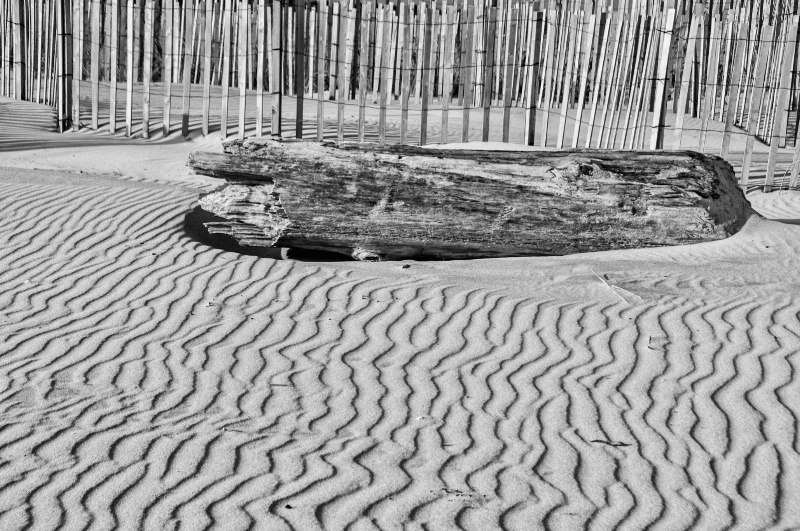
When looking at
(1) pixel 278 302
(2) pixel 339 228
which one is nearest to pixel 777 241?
(2) pixel 339 228

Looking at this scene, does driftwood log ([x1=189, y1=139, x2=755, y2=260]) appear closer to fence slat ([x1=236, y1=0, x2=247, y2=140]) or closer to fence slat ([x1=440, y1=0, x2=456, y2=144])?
fence slat ([x1=440, y1=0, x2=456, y2=144])

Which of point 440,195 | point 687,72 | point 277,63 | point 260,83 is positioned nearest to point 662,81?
point 687,72

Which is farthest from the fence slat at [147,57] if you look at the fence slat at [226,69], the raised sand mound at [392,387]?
the raised sand mound at [392,387]

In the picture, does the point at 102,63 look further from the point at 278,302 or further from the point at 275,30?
the point at 278,302

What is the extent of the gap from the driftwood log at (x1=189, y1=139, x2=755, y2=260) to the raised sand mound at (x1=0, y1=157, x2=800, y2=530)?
219 mm

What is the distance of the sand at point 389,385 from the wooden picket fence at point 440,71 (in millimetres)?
3763

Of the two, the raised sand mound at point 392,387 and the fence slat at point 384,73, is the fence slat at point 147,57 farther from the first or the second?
the raised sand mound at point 392,387

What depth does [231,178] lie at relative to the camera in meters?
6.80

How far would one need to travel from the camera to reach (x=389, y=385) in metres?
4.48

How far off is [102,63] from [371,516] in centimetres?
1690

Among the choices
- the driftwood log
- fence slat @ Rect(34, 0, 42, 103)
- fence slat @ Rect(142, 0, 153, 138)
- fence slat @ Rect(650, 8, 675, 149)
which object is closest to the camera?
the driftwood log

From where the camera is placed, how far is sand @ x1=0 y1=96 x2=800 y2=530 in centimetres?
327

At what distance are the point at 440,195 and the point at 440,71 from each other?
35.6ft

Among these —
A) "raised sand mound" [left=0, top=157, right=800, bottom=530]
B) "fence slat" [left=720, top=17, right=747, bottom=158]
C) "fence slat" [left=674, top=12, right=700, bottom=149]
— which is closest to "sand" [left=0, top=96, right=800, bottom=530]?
"raised sand mound" [left=0, top=157, right=800, bottom=530]
